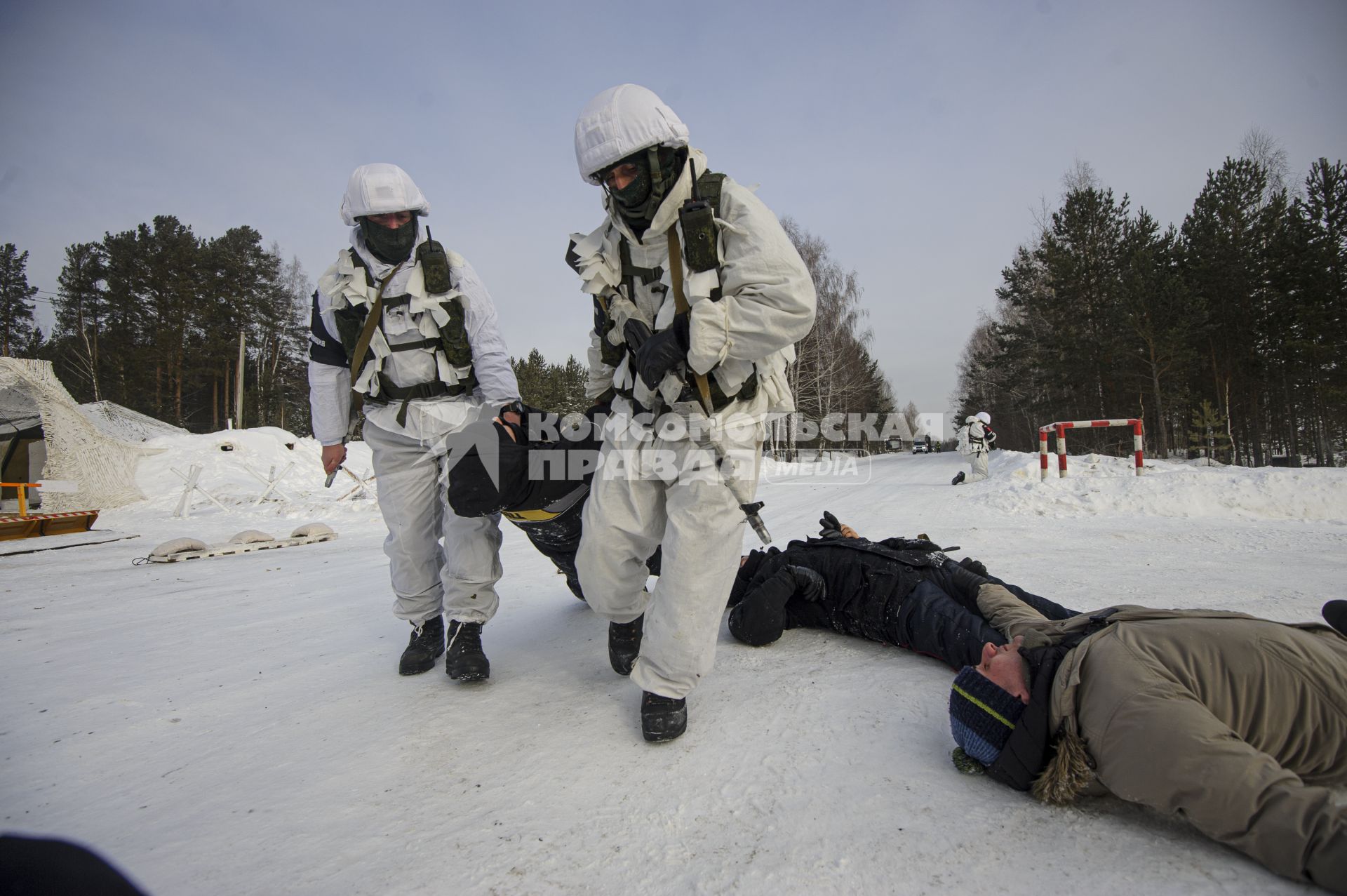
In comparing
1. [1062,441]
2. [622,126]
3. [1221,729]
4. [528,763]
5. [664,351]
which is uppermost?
[622,126]

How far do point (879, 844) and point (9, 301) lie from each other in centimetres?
4431

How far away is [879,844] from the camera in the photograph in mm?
1268

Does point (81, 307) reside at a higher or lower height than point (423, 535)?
higher

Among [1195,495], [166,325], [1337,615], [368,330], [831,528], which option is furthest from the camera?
[166,325]

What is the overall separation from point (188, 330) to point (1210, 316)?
42.5 m

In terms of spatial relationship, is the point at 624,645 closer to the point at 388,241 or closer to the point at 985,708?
the point at 985,708

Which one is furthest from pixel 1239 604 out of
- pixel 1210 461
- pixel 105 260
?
pixel 105 260

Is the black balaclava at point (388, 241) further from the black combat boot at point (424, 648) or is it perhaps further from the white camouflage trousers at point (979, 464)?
the white camouflage trousers at point (979, 464)

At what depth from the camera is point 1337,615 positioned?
1.64 meters

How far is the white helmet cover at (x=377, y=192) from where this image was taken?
8.50ft

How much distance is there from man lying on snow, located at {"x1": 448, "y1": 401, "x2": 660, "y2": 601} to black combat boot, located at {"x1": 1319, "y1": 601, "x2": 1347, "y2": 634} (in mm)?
2090

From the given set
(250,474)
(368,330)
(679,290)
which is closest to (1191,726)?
(679,290)

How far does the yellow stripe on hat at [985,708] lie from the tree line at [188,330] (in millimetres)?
21097

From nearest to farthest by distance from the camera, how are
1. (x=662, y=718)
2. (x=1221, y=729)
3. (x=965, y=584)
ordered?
(x=1221, y=729), (x=662, y=718), (x=965, y=584)
